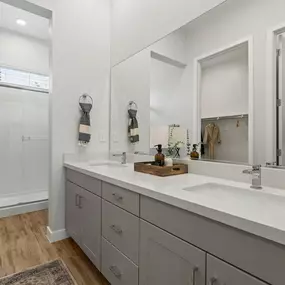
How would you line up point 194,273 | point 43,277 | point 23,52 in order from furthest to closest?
point 23,52 < point 43,277 < point 194,273

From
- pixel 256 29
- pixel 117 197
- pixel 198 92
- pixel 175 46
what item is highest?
pixel 175 46

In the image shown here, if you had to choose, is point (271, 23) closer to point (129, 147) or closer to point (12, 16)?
point (129, 147)

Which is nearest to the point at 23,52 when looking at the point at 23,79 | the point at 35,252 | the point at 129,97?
the point at 23,79

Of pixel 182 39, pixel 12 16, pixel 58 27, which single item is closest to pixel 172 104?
pixel 182 39

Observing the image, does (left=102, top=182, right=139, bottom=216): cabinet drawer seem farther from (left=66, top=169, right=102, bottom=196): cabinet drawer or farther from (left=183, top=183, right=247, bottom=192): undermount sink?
(left=183, top=183, right=247, bottom=192): undermount sink

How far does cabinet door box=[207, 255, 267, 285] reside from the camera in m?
0.66

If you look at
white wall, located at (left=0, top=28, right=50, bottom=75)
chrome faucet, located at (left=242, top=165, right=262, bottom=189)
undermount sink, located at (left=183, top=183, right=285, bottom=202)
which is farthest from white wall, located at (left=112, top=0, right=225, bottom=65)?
white wall, located at (left=0, top=28, right=50, bottom=75)

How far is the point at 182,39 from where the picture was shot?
5.48 ft

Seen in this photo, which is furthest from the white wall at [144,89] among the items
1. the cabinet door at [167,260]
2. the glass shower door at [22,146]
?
the glass shower door at [22,146]

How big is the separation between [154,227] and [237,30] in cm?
128

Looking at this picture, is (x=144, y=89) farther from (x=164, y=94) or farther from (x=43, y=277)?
(x=43, y=277)

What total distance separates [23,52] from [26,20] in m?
0.54

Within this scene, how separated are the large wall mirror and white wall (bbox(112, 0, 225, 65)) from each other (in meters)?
0.07

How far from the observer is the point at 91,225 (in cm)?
→ 164
